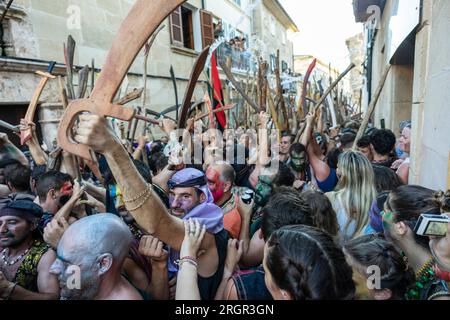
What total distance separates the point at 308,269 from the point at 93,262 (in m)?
0.80

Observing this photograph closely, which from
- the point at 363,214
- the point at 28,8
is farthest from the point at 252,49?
the point at 363,214

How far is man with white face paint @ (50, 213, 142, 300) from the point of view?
1.17m

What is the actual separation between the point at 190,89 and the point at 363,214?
1.51 metres

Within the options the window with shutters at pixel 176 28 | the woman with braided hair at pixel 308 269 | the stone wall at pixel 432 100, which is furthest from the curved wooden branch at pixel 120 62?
the window with shutters at pixel 176 28

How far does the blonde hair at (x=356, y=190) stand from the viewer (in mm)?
2002

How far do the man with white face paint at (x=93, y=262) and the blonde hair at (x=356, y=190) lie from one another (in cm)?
144

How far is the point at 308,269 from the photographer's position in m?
1.01

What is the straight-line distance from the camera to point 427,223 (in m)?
1.05

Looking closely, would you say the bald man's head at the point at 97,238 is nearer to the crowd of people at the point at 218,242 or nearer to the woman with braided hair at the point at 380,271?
the crowd of people at the point at 218,242

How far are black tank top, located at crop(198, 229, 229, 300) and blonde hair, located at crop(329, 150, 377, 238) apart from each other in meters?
0.89

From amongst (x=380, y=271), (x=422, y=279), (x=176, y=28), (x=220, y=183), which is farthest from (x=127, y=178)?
(x=176, y=28)

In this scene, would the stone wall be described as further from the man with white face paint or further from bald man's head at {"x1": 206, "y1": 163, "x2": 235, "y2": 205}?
the man with white face paint
